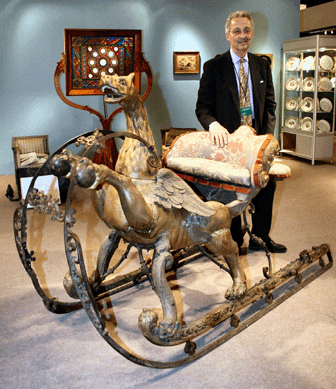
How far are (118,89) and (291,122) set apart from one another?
21.0ft

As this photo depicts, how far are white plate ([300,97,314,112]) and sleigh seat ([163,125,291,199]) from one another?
4991 millimetres

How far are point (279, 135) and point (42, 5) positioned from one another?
4.78 m

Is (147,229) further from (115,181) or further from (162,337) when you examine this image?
(162,337)

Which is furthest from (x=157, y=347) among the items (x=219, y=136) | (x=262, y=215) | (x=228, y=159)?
(x=262, y=215)

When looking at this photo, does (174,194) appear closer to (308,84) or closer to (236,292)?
(236,292)

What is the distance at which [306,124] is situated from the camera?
24.7 feet

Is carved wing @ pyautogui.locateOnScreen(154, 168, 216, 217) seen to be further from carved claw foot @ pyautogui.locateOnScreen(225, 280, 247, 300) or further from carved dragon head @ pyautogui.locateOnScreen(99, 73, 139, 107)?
carved claw foot @ pyautogui.locateOnScreen(225, 280, 247, 300)

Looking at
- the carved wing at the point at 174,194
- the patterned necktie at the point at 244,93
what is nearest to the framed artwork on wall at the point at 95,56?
the patterned necktie at the point at 244,93

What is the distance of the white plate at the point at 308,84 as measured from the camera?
287 inches

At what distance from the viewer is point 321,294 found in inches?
115

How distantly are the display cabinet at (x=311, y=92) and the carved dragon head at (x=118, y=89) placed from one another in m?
5.70

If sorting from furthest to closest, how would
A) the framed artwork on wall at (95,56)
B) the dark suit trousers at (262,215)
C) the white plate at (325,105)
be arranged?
the white plate at (325,105), the framed artwork on wall at (95,56), the dark suit trousers at (262,215)

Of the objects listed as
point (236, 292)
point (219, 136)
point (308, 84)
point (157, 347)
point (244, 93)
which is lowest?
point (157, 347)

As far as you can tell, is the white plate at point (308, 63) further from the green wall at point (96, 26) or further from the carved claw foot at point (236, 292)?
the carved claw foot at point (236, 292)
